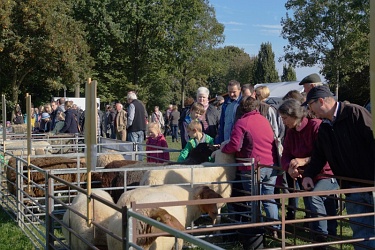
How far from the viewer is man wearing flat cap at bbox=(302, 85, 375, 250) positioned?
16.1 ft

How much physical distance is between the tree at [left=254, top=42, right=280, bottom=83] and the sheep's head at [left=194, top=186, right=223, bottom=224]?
7416 centimetres

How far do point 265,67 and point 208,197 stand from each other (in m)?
75.7

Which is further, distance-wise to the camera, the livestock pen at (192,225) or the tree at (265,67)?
the tree at (265,67)

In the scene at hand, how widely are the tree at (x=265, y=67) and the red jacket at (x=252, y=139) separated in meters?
72.9

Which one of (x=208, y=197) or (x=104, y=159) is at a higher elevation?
(x=104, y=159)

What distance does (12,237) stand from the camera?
7.04 meters

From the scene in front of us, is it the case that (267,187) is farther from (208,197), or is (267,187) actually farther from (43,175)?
(43,175)

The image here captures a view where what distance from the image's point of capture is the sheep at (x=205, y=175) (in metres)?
6.91

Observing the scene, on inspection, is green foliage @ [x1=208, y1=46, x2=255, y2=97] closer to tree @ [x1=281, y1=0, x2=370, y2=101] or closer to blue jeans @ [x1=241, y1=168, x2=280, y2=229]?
tree @ [x1=281, y1=0, x2=370, y2=101]

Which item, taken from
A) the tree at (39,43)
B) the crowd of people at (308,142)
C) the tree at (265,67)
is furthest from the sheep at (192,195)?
the tree at (265,67)

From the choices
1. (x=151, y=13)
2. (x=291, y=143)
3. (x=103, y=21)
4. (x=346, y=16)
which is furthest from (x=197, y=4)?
(x=291, y=143)

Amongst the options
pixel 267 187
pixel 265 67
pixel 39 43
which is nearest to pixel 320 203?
pixel 267 187

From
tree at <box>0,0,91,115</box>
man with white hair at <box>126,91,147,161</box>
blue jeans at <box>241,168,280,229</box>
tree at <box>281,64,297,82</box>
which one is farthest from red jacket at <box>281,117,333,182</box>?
tree at <box>281,64,297,82</box>

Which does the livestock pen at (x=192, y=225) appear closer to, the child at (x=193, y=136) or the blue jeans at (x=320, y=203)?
the blue jeans at (x=320, y=203)
